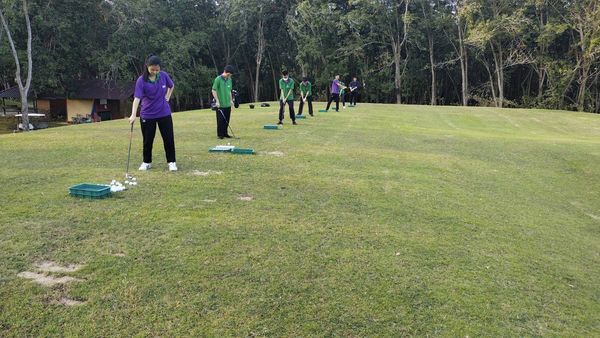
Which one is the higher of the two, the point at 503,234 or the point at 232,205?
the point at 232,205

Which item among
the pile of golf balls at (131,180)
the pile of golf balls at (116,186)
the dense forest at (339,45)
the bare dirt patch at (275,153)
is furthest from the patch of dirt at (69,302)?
the dense forest at (339,45)

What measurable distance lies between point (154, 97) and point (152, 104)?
12cm

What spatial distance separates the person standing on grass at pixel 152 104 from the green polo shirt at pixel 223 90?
3.38m

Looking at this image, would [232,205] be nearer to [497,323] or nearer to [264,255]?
[264,255]

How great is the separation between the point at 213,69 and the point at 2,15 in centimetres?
2096

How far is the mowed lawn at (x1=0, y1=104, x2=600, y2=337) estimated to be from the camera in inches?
152

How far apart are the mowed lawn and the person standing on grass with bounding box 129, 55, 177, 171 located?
49 cm

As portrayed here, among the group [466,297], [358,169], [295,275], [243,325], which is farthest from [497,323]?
[358,169]

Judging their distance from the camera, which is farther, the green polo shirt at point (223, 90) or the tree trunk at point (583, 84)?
the tree trunk at point (583, 84)

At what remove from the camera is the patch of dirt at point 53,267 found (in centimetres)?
431

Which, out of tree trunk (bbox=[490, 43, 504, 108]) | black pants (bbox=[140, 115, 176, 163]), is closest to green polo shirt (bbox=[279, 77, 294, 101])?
black pants (bbox=[140, 115, 176, 163])

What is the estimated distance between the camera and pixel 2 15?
105ft

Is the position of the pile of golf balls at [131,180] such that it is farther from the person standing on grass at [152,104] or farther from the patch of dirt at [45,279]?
the patch of dirt at [45,279]

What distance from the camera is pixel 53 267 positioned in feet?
14.3
